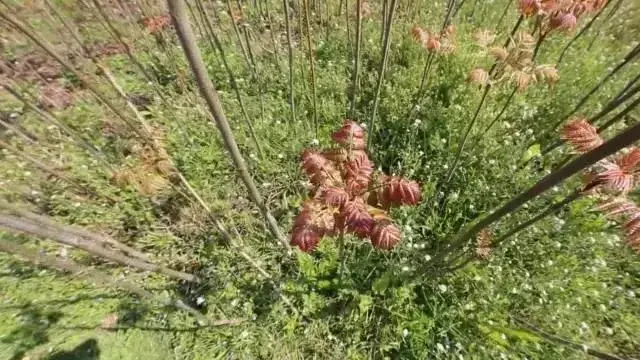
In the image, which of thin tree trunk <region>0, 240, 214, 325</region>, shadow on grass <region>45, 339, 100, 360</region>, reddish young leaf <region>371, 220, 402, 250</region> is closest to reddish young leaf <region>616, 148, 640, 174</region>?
reddish young leaf <region>371, 220, 402, 250</region>

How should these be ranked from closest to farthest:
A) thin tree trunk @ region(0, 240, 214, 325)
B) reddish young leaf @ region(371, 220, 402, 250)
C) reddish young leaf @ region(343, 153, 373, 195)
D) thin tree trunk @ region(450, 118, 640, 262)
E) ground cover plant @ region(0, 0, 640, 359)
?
thin tree trunk @ region(450, 118, 640, 262) < thin tree trunk @ region(0, 240, 214, 325) < reddish young leaf @ region(371, 220, 402, 250) < reddish young leaf @ region(343, 153, 373, 195) < ground cover plant @ region(0, 0, 640, 359)

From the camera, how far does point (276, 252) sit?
2465mm

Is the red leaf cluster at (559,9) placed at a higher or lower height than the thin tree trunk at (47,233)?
higher

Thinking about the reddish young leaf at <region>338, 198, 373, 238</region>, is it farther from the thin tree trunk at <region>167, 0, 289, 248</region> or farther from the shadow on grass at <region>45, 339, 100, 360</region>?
the shadow on grass at <region>45, 339, 100, 360</region>

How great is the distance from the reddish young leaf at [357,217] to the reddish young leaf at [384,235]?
29 millimetres

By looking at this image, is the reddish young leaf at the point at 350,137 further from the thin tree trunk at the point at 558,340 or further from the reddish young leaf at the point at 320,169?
the thin tree trunk at the point at 558,340

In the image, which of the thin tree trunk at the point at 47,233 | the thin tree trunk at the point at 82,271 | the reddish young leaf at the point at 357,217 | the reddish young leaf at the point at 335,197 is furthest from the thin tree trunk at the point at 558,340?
the thin tree trunk at the point at 47,233

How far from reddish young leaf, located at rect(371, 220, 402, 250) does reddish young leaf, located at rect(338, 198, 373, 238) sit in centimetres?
3

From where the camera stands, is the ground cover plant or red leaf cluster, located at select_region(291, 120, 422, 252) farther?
the ground cover plant

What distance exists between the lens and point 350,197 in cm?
154

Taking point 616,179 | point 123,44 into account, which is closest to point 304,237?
point 616,179

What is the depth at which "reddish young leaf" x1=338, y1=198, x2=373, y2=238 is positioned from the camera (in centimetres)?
147

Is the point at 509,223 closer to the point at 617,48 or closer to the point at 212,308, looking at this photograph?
the point at 212,308

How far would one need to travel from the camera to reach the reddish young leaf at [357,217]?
1467mm
